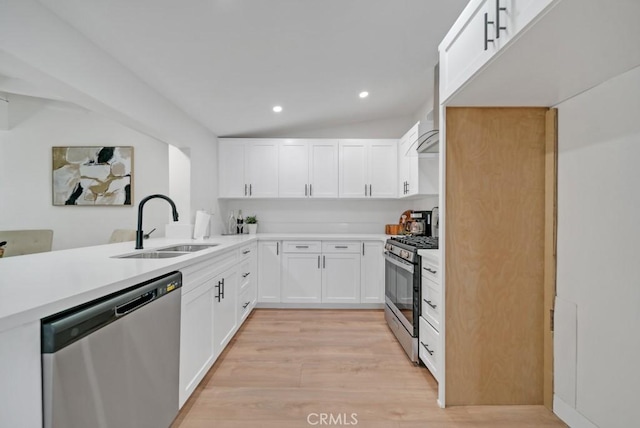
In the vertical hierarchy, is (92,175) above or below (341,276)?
above

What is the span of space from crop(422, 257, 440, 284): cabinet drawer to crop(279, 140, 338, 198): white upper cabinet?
1946 mm

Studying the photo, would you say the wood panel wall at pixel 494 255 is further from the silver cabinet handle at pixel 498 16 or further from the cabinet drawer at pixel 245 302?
the cabinet drawer at pixel 245 302

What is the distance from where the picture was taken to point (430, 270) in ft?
6.97

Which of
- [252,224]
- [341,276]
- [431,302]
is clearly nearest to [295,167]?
[252,224]

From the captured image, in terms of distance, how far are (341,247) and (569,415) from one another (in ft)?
7.89

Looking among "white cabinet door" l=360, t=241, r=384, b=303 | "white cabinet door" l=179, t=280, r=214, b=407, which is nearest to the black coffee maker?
"white cabinet door" l=360, t=241, r=384, b=303

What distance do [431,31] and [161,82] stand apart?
2.17 metres

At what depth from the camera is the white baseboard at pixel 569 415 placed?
61.4 inches

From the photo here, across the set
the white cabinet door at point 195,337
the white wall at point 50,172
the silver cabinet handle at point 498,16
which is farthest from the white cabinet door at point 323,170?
the silver cabinet handle at point 498,16

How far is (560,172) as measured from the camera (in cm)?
175

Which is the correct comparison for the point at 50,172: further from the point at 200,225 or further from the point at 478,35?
the point at 478,35

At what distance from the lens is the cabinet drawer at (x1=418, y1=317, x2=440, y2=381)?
197 centimetres

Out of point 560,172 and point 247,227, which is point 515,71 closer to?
point 560,172

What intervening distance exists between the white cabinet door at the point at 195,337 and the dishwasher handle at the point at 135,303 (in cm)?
35
